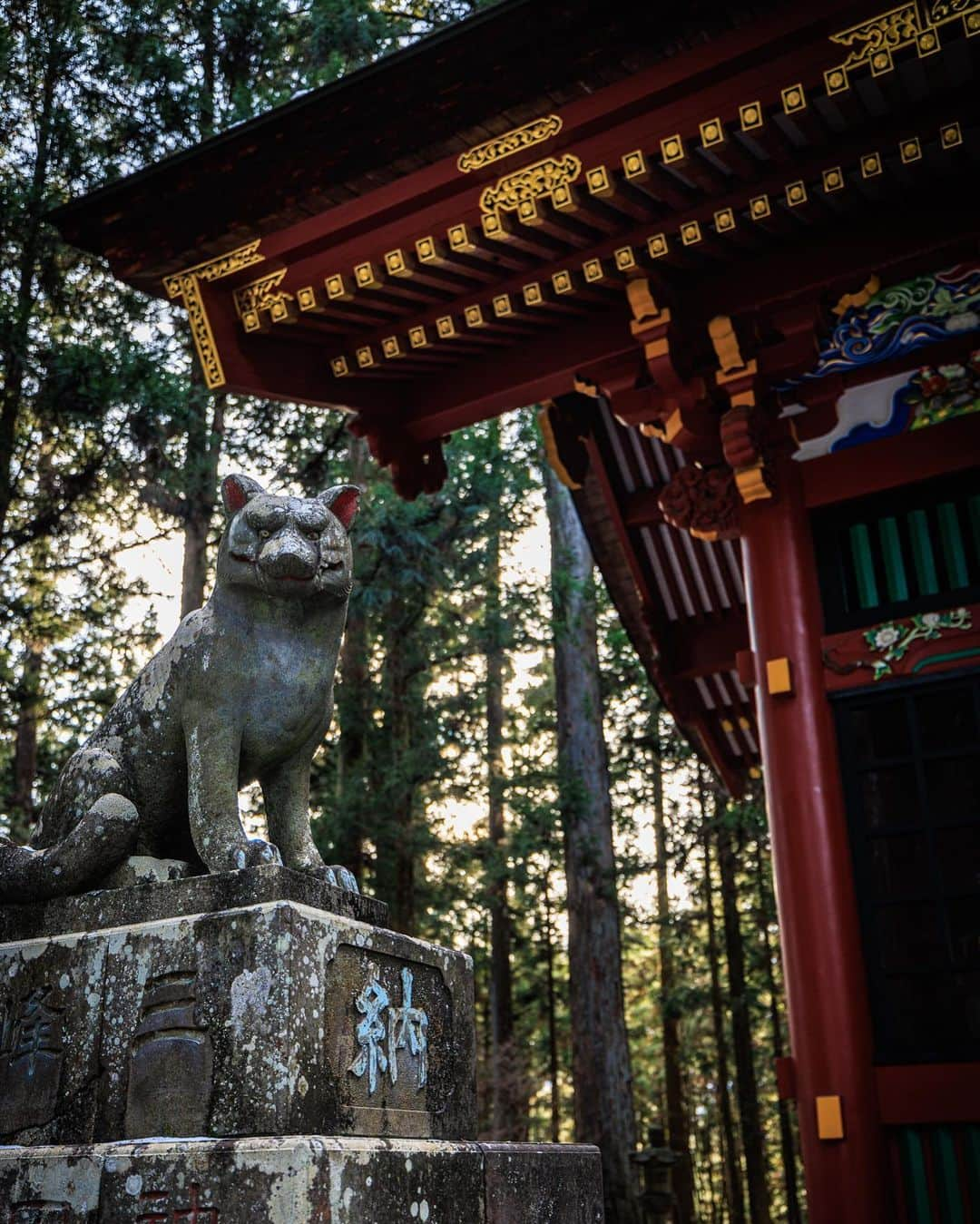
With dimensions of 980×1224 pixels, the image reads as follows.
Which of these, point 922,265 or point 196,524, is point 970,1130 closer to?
point 922,265

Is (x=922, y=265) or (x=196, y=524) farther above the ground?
(x=196, y=524)

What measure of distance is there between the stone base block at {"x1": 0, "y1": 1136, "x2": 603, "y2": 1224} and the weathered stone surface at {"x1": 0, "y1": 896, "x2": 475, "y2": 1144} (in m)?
0.09

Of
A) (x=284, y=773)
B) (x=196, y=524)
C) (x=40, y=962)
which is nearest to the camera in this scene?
(x=40, y=962)

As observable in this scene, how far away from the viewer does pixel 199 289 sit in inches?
221

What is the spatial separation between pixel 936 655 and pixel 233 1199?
4072mm

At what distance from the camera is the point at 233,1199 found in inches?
89.7

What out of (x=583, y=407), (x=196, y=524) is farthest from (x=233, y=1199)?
(x=196, y=524)

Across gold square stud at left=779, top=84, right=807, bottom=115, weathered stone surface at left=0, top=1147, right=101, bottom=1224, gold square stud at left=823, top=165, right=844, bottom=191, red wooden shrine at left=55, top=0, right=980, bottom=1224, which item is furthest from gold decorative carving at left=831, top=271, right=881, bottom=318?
weathered stone surface at left=0, top=1147, right=101, bottom=1224

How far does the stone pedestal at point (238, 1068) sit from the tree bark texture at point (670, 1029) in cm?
1391

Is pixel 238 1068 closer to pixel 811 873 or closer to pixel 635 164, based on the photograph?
pixel 811 873

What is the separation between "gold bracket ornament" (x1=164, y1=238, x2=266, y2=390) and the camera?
18.1 ft

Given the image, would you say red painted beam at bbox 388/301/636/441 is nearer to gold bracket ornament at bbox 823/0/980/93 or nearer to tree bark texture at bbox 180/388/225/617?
gold bracket ornament at bbox 823/0/980/93

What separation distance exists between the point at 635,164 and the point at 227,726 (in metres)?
3.16

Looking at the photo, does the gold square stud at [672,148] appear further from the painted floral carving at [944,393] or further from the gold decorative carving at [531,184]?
the painted floral carving at [944,393]
